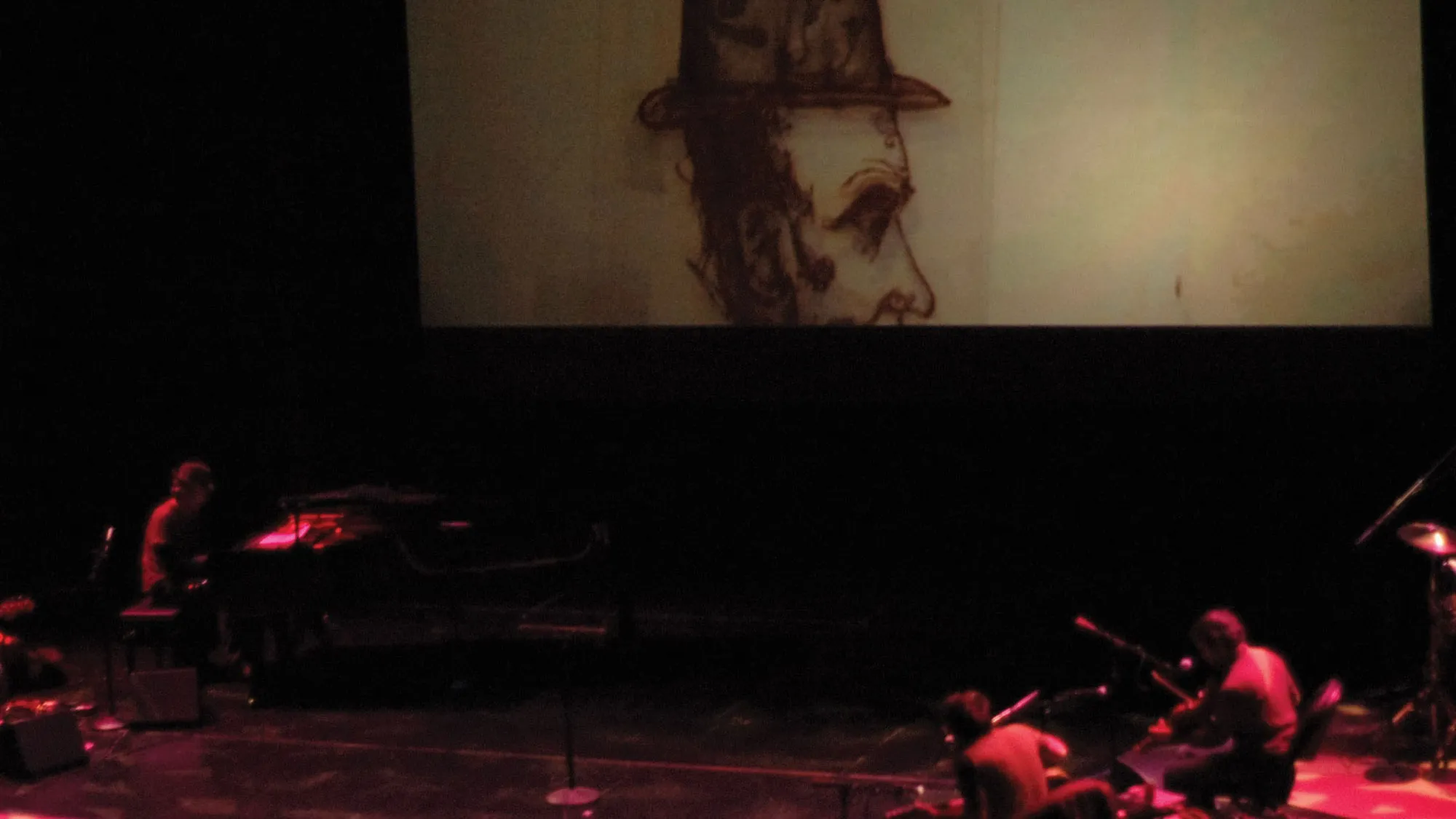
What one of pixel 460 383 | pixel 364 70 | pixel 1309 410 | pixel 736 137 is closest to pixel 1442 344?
pixel 1309 410

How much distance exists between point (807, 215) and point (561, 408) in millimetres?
1806

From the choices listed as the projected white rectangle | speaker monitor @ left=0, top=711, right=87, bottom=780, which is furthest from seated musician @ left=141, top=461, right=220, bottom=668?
the projected white rectangle

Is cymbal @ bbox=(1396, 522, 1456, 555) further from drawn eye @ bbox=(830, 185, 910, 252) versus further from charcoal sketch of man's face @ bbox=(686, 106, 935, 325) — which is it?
drawn eye @ bbox=(830, 185, 910, 252)

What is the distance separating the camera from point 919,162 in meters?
6.87

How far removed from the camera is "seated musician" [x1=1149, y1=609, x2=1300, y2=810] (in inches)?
169

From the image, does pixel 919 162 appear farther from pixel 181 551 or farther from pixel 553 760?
pixel 181 551

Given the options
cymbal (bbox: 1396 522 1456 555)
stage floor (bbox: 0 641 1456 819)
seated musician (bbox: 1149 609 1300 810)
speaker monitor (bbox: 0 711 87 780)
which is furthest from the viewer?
speaker monitor (bbox: 0 711 87 780)

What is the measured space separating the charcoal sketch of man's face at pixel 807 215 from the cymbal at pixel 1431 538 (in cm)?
258

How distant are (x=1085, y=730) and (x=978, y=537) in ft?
6.69

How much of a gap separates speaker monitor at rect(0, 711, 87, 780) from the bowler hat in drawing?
3.87 m

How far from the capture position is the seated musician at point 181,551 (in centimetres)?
620

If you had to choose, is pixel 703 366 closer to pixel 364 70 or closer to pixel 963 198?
pixel 963 198

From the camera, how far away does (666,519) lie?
8.02m

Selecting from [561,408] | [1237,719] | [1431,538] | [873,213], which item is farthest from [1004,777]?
[561,408]
